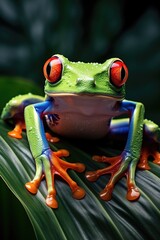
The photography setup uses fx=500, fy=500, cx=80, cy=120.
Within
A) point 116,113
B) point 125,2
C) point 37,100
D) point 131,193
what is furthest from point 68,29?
point 131,193

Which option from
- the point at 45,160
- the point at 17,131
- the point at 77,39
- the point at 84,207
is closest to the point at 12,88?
the point at 17,131

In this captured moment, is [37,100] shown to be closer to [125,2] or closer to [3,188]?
[3,188]

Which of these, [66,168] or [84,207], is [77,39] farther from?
[84,207]

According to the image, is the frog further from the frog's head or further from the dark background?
the dark background

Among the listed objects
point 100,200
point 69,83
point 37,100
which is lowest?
point 100,200

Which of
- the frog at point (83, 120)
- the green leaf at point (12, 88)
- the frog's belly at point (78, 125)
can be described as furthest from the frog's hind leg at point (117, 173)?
the green leaf at point (12, 88)

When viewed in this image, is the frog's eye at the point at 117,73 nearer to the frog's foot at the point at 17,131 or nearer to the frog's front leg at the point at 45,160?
the frog's front leg at the point at 45,160

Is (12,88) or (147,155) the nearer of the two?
(147,155)
